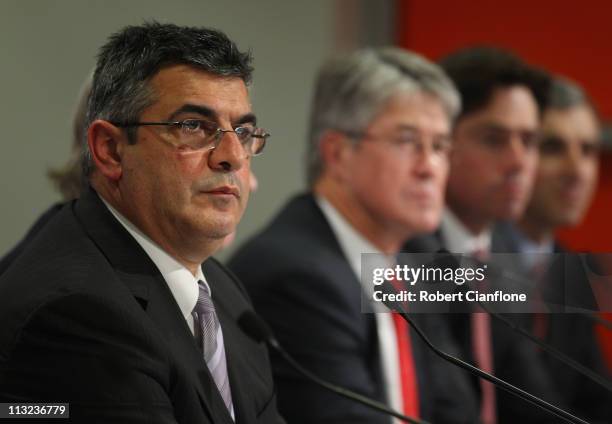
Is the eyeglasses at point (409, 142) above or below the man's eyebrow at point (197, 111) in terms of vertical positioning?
below

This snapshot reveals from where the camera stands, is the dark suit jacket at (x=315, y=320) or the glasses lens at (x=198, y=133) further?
the dark suit jacket at (x=315, y=320)

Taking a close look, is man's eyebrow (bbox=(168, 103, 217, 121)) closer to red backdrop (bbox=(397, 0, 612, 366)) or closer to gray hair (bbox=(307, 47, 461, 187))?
gray hair (bbox=(307, 47, 461, 187))

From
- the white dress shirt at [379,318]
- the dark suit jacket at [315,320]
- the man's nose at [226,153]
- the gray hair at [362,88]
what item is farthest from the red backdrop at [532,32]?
the man's nose at [226,153]

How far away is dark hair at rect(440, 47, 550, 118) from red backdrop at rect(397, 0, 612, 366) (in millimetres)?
905

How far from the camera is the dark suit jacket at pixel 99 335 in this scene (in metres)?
0.95

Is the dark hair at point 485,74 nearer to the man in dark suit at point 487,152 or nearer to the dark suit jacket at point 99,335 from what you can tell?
the man in dark suit at point 487,152

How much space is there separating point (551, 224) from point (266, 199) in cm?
88

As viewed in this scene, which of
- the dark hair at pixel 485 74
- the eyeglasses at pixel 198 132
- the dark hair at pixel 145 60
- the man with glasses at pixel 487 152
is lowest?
the man with glasses at pixel 487 152

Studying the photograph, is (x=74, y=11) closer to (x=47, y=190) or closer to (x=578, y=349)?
(x=47, y=190)

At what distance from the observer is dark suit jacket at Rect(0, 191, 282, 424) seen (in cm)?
95

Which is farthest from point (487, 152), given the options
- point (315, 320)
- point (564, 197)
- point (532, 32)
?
point (532, 32)

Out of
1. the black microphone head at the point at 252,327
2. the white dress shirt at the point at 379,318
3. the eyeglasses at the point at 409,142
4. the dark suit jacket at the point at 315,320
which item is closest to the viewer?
the black microphone head at the point at 252,327

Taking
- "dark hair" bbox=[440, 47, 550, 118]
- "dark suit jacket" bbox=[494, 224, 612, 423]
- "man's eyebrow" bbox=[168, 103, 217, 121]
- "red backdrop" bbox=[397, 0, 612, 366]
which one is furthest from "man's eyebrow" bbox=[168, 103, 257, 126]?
"red backdrop" bbox=[397, 0, 612, 366]

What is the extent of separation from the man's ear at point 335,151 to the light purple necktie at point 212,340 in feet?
3.10
